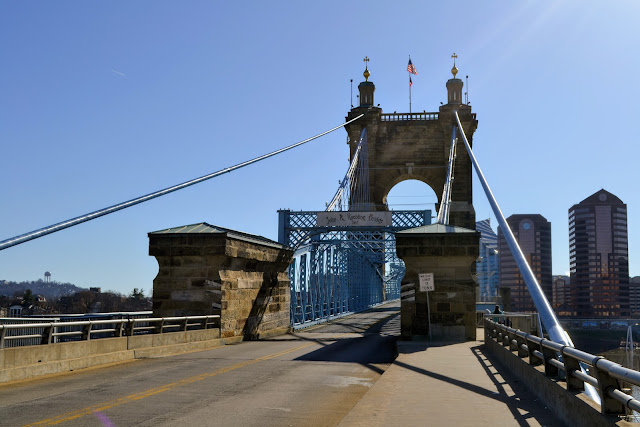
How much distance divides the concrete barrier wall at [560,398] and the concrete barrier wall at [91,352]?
785cm

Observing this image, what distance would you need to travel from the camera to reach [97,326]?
58.0 ft

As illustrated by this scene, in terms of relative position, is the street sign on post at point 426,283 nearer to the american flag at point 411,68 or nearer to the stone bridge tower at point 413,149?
the stone bridge tower at point 413,149

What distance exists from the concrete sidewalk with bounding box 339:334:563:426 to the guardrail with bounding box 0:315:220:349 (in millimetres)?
5872

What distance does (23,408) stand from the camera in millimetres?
8242

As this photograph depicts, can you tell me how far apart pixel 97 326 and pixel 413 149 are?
4038cm

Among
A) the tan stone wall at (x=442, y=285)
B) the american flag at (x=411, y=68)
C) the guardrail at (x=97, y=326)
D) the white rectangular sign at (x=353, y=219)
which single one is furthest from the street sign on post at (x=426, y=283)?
the american flag at (x=411, y=68)

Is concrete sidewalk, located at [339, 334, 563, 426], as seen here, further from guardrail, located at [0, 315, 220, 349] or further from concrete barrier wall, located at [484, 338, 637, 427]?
guardrail, located at [0, 315, 220, 349]

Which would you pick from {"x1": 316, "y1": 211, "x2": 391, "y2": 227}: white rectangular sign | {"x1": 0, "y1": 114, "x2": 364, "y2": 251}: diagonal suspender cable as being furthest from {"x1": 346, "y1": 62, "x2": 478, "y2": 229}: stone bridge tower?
{"x1": 0, "y1": 114, "x2": 364, "y2": 251}: diagonal suspender cable

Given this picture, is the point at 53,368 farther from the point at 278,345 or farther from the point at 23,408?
the point at 278,345

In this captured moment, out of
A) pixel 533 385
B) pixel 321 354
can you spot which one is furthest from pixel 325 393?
pixel 321 354

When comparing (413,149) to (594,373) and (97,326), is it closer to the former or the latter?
(97,326)

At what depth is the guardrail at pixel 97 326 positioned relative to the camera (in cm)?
1145

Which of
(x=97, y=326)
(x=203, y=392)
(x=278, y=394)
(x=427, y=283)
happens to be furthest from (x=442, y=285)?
(x=203, y=392)

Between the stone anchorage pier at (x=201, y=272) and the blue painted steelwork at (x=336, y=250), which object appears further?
the blue painted steelwork at (x=336, y=250)
